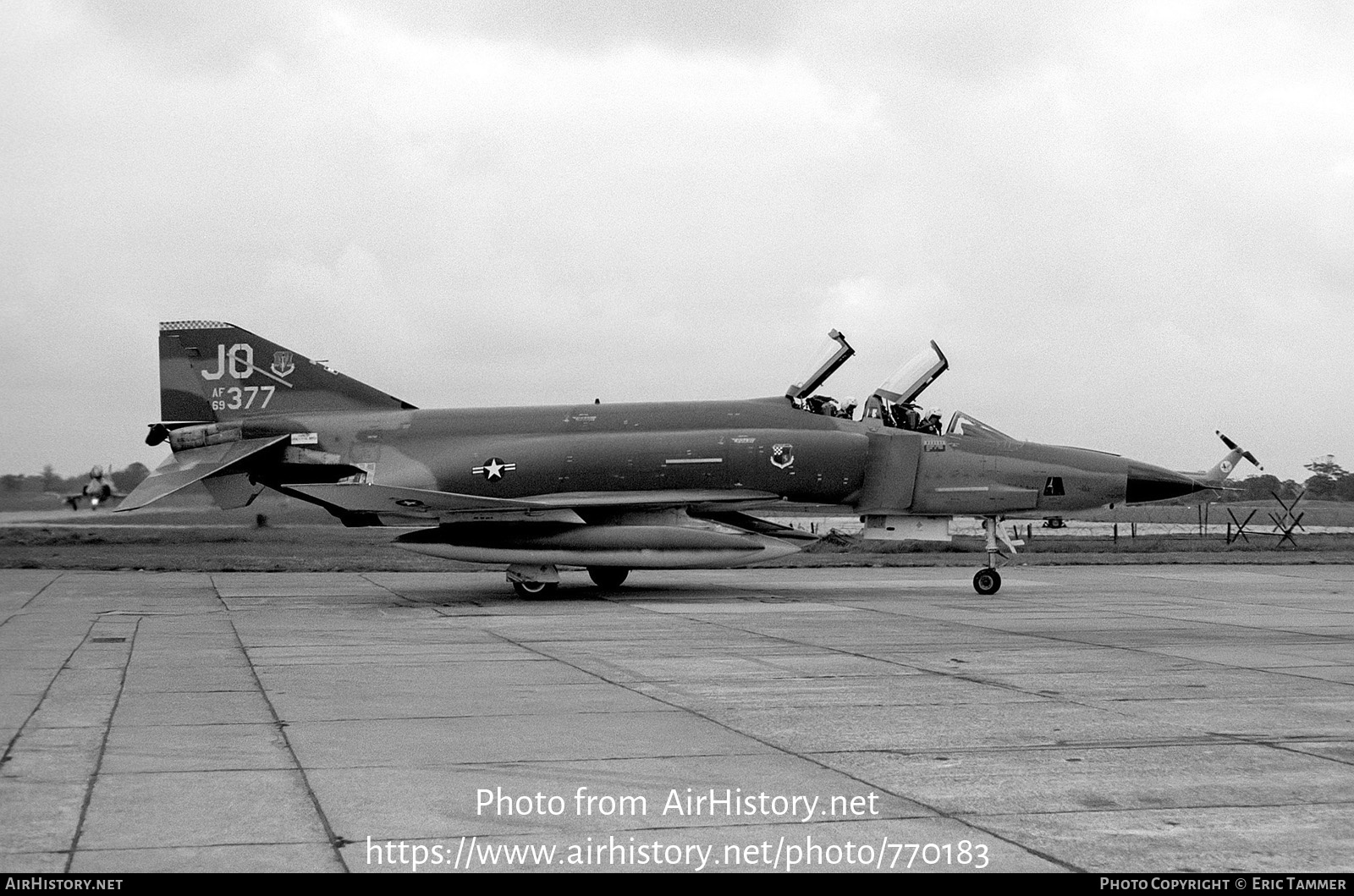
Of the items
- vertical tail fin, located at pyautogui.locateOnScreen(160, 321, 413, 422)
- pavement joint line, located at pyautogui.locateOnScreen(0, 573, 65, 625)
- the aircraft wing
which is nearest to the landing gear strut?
the aircraft wing

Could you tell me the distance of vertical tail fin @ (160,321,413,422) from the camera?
20.8 m

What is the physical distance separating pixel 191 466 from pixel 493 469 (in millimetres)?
4752

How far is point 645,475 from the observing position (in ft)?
62.2

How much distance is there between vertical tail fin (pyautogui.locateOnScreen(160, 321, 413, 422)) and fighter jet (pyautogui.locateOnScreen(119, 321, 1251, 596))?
0.32 m

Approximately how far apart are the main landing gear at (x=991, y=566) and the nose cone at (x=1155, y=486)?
73.8 inches

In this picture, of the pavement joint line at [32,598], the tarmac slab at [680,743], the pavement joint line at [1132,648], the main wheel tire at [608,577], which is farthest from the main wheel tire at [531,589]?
the pavement joint line at [1132,648]

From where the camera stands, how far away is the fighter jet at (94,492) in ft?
76.9

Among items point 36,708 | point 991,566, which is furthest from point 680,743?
point 991,566

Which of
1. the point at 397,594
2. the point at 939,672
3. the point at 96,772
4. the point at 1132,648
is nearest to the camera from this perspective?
the point at 96,772

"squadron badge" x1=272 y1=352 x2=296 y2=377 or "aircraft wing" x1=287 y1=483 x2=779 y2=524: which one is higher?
"squadron badge" x1=272 y1=352 x2=296 y2=377

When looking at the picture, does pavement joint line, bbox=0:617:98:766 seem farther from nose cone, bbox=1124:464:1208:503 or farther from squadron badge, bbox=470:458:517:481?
nose cone, bbox=1124:464:1208:503

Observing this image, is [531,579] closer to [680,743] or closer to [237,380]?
[237,380]

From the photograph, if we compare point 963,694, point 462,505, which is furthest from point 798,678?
point 462,505

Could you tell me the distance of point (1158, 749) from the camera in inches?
275
